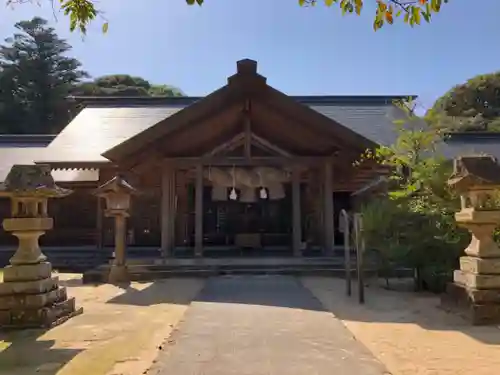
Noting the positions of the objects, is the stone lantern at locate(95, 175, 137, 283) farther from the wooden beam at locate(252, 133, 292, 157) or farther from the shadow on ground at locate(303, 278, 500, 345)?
the wooden beam at locate(252, 133, 292, 157)

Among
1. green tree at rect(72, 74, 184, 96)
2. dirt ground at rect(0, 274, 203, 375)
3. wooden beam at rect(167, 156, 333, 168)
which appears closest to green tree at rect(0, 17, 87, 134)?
green tree at rect(72, 74, 184, 96)

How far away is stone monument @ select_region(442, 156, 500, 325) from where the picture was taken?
6344 millimetres

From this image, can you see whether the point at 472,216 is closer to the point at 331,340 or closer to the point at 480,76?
the point at 331,340

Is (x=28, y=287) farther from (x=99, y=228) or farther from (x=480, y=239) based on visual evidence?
(x=99, y=228)

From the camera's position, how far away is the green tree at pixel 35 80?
37.3m

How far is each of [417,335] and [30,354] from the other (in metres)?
4.11

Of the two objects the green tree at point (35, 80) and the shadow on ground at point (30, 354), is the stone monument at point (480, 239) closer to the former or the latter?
the shadow on ground at point (30, 354)

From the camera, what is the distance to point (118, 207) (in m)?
10.7

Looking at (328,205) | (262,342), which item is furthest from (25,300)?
(328,205)

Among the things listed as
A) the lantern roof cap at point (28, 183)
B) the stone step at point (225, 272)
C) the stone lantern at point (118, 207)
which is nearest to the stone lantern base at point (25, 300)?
the lantern roof cap at point (28, 183)

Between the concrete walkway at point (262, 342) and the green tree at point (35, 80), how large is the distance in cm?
3376

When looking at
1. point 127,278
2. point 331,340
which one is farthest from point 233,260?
point 331,340

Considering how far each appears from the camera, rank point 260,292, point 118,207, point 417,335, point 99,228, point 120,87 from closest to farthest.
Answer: point 417,335 < point 260,292 < point 118,207 < point 99,228 < point 120,87

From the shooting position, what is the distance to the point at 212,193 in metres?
15.5
